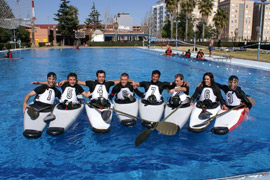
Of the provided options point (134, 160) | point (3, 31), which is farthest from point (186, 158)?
point (3, 31)

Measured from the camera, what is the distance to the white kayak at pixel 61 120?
5.39 metres

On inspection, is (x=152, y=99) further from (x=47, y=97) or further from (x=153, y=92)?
(x=47, y=97)

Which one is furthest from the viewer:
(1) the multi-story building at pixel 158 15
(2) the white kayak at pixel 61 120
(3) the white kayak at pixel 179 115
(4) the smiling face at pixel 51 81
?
(1) the multi-story building at pixel 158 15

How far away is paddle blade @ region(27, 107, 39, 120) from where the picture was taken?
551 cm

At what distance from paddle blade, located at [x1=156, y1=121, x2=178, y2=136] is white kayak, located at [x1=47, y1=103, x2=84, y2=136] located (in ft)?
6.94

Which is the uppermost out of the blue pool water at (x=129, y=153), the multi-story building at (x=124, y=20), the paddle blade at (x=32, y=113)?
the multi-story building at (x=124, y=20)

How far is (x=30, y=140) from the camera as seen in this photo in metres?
5.51

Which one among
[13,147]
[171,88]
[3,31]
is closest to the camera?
[13,147]

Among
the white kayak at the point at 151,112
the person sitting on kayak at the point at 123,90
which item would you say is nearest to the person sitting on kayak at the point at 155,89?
the white kayak at the point at 151,112

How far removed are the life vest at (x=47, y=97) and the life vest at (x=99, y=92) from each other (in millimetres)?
1050

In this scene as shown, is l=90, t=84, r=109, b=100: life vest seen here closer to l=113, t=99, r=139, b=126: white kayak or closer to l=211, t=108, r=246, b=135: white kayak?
l=113, t=99, r=139, b=126: white kayak

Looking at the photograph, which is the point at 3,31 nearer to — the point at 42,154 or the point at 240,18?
the point at 42,154

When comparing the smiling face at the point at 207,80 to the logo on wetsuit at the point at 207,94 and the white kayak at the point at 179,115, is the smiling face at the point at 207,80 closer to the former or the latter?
the logo on wetsuit at the point at 207,94

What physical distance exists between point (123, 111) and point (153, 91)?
1030 mm
